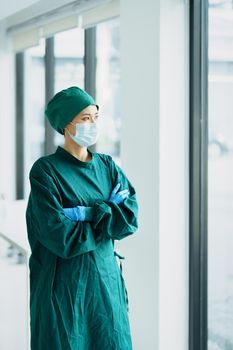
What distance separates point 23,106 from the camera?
489 centimetres

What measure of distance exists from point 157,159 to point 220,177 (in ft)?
1.04

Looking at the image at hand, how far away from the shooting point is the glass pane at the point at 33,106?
16.2 ft

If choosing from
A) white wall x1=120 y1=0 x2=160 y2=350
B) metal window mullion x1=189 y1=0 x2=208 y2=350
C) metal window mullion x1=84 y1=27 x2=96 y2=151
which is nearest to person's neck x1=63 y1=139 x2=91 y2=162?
white wall x1=120 y1=0 x2=160 y2=350

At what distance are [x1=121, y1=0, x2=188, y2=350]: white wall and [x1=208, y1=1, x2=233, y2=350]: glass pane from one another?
0.13 metres

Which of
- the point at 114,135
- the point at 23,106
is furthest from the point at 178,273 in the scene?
the point at 114,135

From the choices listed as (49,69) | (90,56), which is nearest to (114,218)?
(90,56)

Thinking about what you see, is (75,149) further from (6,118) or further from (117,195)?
(6,118)

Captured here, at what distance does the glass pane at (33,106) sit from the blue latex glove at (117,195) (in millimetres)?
2755

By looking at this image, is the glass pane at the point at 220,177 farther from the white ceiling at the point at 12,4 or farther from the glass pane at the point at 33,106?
the glass pane at the point at 33,106

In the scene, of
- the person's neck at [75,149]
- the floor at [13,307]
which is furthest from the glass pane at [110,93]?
the person's neck at [75,149]

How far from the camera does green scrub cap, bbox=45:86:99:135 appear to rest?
6.77 ft

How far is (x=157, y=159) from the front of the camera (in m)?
2.57

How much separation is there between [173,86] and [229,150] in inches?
16.2

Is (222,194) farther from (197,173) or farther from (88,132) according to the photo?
(88,132)
